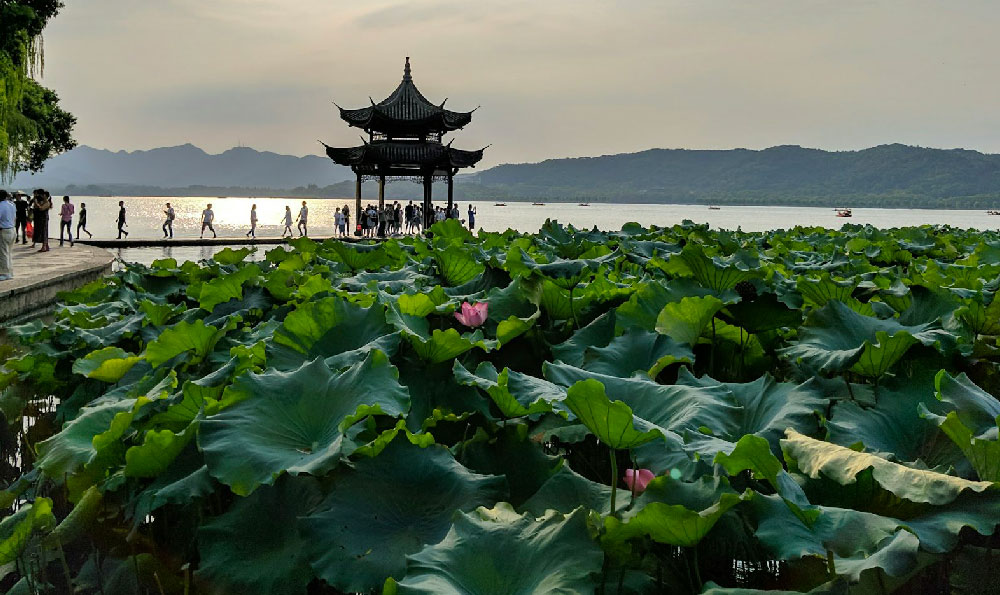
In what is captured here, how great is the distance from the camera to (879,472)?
3.29 feet

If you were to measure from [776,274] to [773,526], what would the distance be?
2.27 metres

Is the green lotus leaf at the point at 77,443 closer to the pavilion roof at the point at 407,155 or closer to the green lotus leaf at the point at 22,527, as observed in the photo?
the green lotus leaf at the point at 22,527

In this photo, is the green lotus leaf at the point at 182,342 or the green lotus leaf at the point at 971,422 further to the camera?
the green lotus leaf at the point at 182,342

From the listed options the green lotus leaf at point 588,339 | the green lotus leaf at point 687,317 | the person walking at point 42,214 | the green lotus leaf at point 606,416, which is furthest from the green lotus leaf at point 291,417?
the person walking at point 42,214

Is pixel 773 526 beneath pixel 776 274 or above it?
beneath

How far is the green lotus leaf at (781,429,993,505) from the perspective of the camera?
0.95 m

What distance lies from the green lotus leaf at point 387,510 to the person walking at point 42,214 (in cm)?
1958

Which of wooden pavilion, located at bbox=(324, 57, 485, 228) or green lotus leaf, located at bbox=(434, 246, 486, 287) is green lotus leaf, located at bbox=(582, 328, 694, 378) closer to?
green lotus leaf, located at bbox=(434, 246, 486, 287)

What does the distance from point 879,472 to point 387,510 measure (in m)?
0.68

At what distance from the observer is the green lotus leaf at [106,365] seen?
2.10 meters

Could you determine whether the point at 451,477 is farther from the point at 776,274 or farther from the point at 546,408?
the point at 776,274

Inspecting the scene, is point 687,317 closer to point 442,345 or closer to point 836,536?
point 442,345

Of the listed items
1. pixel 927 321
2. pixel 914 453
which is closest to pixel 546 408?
pixel 914 453

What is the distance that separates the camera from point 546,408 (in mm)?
1268
